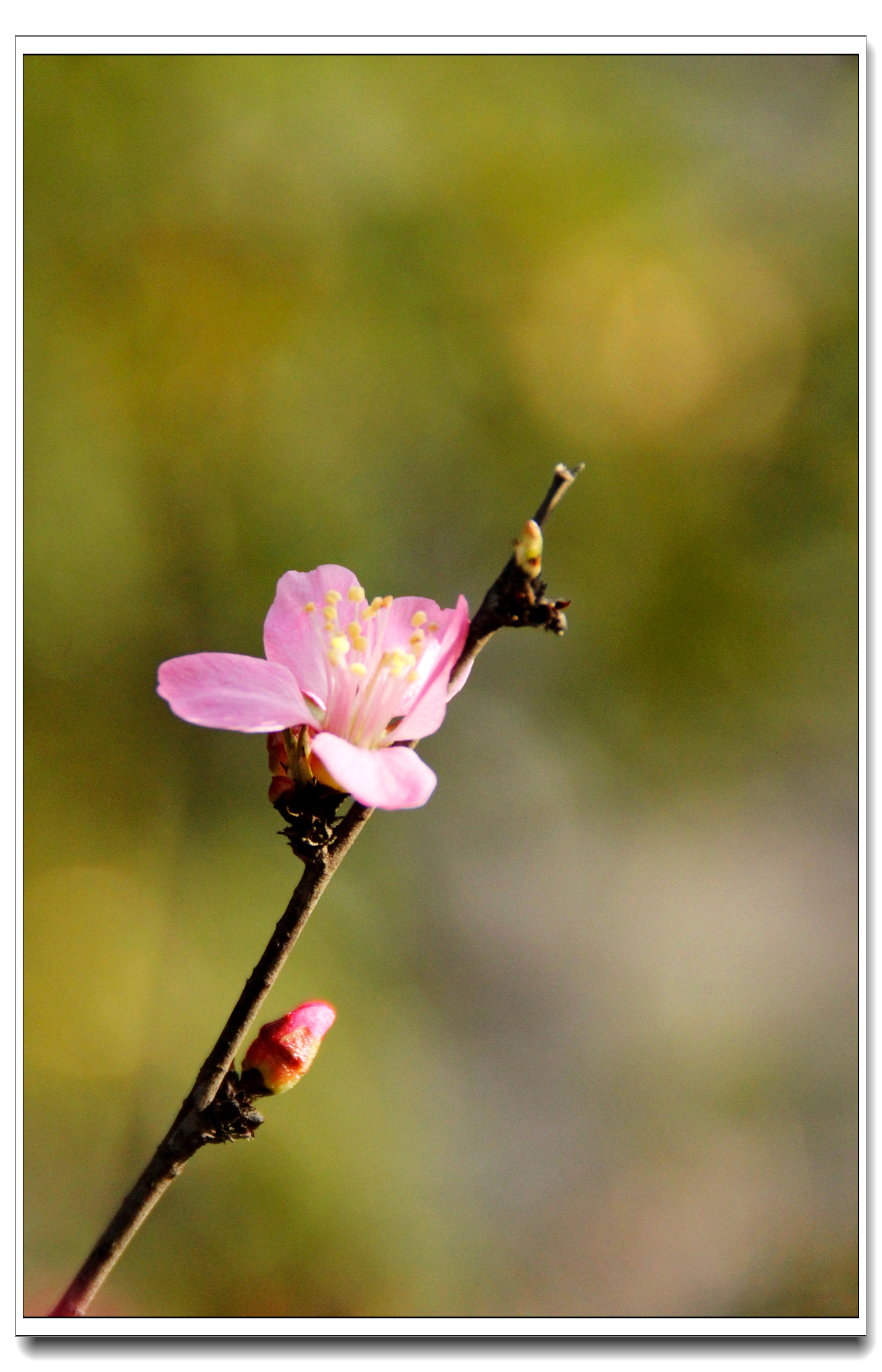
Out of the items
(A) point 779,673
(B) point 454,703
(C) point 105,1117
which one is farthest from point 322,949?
(A) point 779,673

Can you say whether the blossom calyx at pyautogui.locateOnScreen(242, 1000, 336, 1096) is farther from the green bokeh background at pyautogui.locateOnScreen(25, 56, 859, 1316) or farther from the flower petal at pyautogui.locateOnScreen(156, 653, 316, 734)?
the green bokeh background at pyautogui.locateOnScreen(25, 56, 859, 1316)

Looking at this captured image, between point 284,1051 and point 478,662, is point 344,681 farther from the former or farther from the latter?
point 478,662

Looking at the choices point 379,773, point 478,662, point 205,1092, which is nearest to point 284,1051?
point 205,1092

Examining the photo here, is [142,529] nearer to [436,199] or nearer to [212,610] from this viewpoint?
[212,610]

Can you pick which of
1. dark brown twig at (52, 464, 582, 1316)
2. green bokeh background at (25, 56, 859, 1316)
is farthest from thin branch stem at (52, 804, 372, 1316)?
green bokeh background at (25, 56, 859, 1316)

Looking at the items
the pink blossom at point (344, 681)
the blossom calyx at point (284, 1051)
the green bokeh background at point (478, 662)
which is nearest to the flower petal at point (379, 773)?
the pink blossom at point (344, 681)
